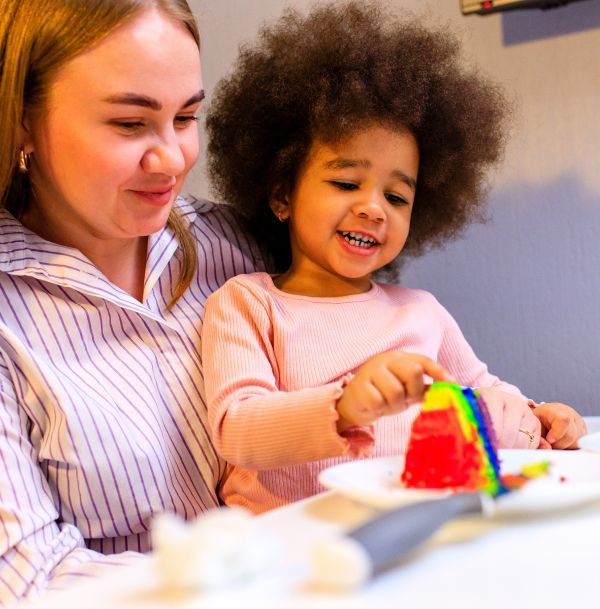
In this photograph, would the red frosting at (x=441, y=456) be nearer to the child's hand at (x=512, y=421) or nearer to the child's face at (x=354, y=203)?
the child's hand at (x=512, y=421)

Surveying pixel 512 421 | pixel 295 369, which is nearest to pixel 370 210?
pixel 295 369

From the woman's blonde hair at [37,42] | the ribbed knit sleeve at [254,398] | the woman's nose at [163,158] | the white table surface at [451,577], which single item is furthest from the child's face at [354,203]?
the white table surface at [451,577]

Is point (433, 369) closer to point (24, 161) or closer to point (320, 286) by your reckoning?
point (320, 286)

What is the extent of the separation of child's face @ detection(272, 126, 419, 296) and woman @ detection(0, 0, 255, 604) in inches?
8.2

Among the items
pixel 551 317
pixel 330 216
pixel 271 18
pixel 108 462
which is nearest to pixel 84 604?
pixel 108 462

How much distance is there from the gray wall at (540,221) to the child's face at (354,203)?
1.45 ft

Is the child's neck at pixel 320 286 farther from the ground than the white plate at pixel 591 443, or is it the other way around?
the child's neck at pixel 320 286

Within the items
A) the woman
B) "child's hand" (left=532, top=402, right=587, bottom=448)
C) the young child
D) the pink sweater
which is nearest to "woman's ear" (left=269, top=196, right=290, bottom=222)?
the young child

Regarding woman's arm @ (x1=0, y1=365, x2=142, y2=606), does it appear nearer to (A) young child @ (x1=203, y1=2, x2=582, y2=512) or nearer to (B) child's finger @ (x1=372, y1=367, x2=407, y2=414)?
(A) young child @ (x1=203, y1=2, x2=582, y2=512)

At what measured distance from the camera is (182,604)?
1.78ft

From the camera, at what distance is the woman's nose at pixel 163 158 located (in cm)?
118

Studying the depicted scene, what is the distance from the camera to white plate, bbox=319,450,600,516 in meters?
0.73

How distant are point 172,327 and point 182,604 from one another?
0.76 meters

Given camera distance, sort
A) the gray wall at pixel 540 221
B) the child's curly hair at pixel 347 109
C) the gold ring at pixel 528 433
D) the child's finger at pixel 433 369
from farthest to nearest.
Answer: the gray wall at pixel 540 221, the child's curly hair at pixel 347 109, the gold ring at pixel 528 433, the child's finger at pixel 433 369
